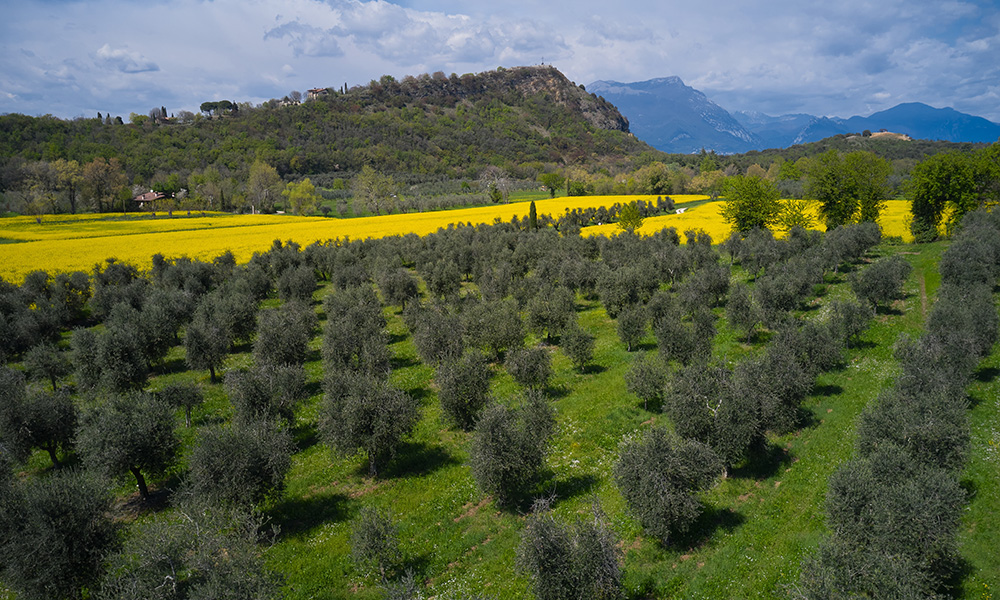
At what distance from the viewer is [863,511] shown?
1544 centimetres

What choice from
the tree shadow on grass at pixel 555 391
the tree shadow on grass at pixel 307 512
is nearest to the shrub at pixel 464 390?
the tree shadow on grass at pixel 555 391

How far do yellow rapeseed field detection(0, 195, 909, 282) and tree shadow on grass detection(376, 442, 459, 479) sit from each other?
60223mm

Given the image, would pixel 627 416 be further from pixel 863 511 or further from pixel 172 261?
pixel 172 261

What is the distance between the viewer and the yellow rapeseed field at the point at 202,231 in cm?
6531

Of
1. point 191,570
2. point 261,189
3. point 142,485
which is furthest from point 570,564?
point 261,189

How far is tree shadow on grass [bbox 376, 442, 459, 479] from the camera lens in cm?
2459

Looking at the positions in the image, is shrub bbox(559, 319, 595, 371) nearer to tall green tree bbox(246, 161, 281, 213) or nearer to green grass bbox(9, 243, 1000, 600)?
green grass bbox(9, 243, 1000, 600)

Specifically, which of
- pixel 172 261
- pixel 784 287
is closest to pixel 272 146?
pixel 172 261

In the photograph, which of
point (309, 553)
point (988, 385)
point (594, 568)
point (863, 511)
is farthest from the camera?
point (988, 385)

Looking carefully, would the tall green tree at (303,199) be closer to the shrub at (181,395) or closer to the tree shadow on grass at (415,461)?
the shrub at (181,395)

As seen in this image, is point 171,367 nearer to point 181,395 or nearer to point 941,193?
point 181,395

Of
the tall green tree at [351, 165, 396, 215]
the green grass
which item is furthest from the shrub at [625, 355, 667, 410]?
the tall green tree at [351, 165, 396, 215]

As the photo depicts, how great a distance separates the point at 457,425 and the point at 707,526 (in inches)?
606

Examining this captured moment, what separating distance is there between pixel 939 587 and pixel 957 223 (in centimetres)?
6709
